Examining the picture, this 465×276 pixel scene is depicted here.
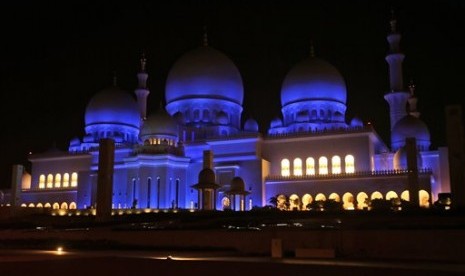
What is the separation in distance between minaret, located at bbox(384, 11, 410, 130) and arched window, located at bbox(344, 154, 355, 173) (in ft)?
24.1

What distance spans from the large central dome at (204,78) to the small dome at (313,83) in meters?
4.71

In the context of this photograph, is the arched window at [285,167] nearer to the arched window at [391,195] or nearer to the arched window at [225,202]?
the arched window at [225,202]

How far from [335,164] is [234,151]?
26.3 ft

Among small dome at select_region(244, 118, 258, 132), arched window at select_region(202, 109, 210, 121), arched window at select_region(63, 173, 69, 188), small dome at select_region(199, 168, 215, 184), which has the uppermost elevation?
arched window at select_region(202, 109, 210, 121)

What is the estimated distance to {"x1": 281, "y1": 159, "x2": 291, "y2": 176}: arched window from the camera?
145 feet

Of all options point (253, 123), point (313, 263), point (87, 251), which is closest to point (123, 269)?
point (313, 263)

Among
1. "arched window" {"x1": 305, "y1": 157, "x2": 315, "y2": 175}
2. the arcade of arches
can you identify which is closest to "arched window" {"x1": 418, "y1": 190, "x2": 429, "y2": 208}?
the arcade of arches

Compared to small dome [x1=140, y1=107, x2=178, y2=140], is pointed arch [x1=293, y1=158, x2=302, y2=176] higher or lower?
lower

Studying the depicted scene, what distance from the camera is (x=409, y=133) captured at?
44531 mm

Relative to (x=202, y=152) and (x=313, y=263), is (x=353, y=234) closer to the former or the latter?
(x=313, y=263)

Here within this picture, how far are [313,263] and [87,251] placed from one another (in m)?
8.68

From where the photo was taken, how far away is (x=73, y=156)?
51.8 m

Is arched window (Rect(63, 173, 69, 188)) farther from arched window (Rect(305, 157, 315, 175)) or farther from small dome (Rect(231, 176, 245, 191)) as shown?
arched window (Rect(305, 157, 315, 175))

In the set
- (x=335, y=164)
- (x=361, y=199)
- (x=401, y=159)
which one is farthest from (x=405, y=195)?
(x=335, y=164)
